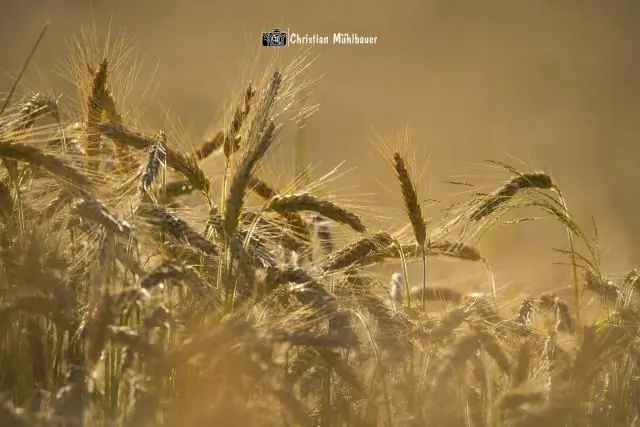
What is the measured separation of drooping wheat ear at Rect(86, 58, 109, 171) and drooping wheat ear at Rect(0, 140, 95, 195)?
364mm

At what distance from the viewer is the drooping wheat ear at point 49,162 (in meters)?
2.46

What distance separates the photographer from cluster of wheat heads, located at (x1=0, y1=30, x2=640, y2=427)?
221 cm

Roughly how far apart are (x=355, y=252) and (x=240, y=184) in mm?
441

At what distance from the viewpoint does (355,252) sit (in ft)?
9.68

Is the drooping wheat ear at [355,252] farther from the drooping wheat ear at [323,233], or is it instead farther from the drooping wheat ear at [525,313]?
the drooping wheat ear at [525,313]

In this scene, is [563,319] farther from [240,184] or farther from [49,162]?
[49,162]

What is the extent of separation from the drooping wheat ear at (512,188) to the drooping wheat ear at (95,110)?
3.63 feet

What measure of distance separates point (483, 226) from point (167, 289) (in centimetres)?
108

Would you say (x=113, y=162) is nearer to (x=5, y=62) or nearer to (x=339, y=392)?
(x=339, y=392)

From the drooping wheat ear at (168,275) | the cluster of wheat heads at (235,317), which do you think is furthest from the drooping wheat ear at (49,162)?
the drooping wheat ear at (168,275)

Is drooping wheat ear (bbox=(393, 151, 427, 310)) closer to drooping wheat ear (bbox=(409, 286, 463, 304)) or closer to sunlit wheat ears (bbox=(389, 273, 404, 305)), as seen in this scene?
sunlit wheat ears (bbox=(389, 273, 404, 305))

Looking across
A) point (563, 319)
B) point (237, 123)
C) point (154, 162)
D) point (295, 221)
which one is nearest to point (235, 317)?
point (154, 162)

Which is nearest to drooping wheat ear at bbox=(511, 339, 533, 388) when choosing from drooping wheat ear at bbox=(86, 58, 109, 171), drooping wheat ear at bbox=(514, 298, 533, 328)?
drooping wheat ear at bbox=(514, 298, 533, 328)

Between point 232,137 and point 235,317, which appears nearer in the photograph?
point 235,317
